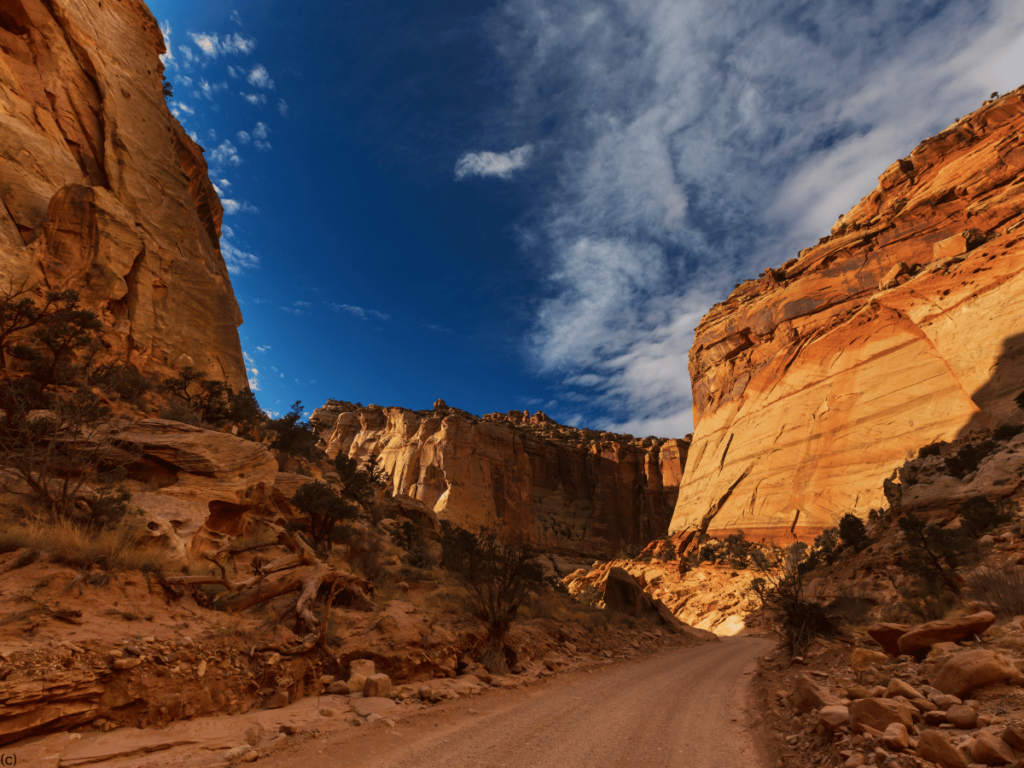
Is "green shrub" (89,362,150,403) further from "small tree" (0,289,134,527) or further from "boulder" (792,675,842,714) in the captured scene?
"boulder" (792,675,842,714)

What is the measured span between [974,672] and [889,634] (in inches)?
141

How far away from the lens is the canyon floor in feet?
14.5

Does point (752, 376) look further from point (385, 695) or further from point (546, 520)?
point (385, 695)

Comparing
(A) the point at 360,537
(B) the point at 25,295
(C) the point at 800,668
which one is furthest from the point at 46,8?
(C) the point at 800,668

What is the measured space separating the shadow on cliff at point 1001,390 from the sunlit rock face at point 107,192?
38.8 meters

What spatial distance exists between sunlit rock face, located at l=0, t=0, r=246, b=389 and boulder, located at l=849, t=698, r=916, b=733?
2004cm

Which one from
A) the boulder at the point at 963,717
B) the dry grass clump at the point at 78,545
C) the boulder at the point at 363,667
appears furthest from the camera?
the boulder at the point at 363,667

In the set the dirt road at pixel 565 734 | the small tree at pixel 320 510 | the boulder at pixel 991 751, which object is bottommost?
the dirt road at pixel 565 734

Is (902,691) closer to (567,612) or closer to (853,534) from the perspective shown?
(567,612)

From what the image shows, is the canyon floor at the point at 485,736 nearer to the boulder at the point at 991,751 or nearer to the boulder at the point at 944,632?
the boulder at the point at 944,632

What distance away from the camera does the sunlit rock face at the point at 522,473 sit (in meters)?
54.8

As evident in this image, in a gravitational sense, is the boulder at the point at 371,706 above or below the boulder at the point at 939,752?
below

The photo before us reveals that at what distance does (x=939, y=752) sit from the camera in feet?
10.3

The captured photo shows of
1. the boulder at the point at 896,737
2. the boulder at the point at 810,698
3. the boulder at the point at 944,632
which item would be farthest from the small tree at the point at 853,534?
the boulder at the point at 896,737
